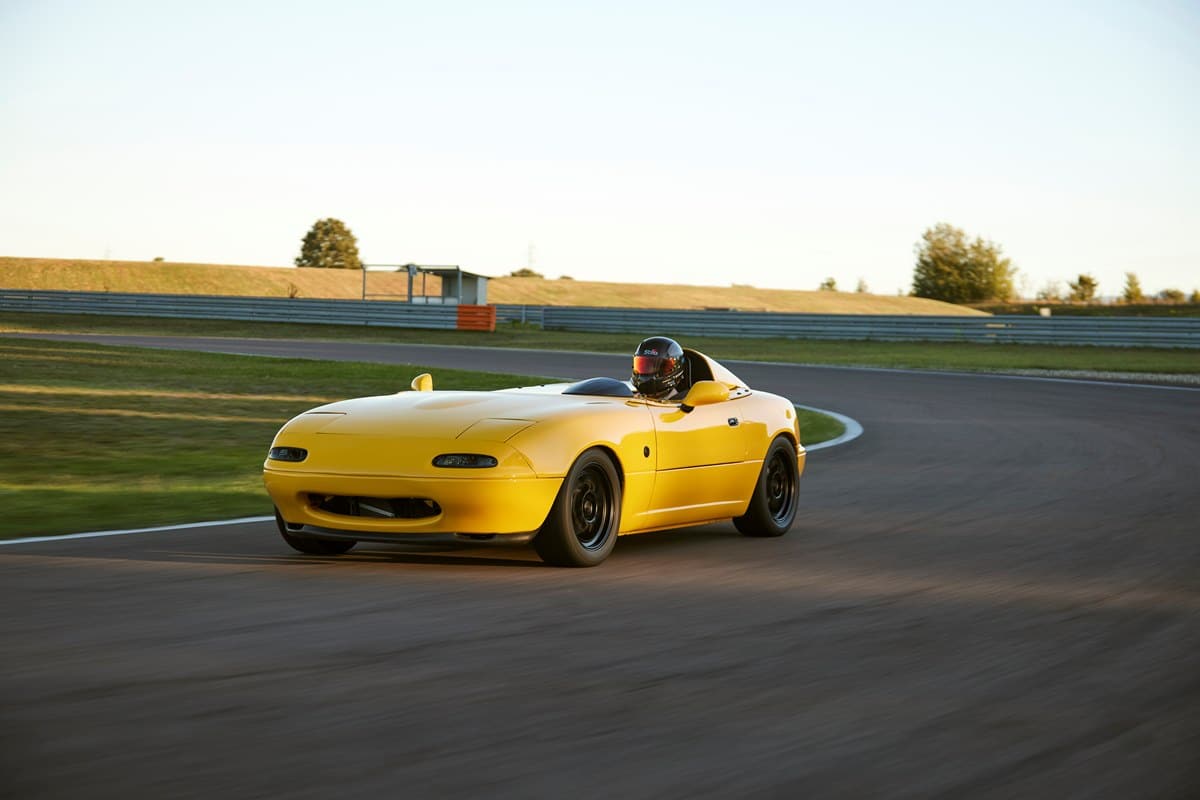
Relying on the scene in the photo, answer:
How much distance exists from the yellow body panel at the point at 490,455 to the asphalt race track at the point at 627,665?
28 cm

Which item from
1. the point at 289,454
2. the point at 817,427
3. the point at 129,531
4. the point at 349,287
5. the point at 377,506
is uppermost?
the point at 289,454

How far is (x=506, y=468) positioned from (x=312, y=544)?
1277 millimetres

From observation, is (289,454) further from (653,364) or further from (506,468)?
(653,364)

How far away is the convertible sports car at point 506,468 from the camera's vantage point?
7770 mm

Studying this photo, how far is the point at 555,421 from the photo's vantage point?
8.16m

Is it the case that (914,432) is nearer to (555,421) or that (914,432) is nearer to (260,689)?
(555,421)

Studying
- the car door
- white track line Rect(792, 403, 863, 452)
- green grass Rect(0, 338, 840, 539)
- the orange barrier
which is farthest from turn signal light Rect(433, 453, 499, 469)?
the orange barrier

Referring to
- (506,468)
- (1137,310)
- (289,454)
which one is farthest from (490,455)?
(1137,310)

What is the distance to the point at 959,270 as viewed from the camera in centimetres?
Answer: 12275

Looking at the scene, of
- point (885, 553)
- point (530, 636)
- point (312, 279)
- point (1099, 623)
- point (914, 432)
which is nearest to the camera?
point (530, 636)

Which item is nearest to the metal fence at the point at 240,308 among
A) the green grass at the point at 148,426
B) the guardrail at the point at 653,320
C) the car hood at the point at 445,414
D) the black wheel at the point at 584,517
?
the guardrail at the point at 653,320

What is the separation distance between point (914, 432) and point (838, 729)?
1328 centimetres

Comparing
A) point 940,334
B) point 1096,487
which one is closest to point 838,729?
point 1096,487

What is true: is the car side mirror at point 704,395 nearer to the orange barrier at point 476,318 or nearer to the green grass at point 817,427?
the green grass at point 817,427
